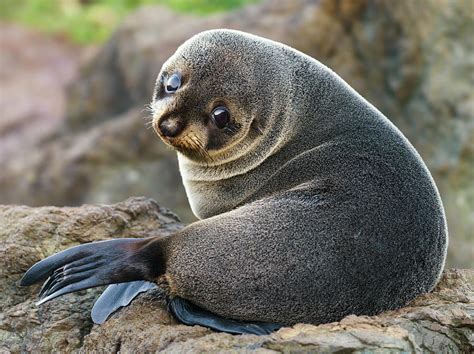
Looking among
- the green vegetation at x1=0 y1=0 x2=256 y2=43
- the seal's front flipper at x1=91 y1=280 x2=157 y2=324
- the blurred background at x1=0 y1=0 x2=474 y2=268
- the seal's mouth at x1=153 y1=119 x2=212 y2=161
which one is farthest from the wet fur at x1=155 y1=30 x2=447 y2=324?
the green vegetation at x1=0 y1=0 x2=256 y2=43

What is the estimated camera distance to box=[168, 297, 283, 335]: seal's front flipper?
4.11 metres

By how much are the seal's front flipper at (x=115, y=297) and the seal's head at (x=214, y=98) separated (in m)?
0.86

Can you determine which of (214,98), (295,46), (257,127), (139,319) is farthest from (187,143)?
(295,46)

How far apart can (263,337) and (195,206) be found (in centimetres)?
159

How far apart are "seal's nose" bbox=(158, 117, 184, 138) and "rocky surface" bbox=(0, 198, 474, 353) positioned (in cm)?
90

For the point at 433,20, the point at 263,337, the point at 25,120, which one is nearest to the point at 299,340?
the point at 263,337

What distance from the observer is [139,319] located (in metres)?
4.43

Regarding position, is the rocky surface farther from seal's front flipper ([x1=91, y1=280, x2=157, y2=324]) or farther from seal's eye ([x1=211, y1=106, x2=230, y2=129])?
seal's eye ([x1=211, y1=106, x2=230, y2=129])

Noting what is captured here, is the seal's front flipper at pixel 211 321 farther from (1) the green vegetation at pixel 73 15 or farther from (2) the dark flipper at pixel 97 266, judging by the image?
(1) the green vegetation at pixel 73 15

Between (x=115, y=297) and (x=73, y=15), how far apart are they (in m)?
15.4

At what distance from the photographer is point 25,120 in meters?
15.9

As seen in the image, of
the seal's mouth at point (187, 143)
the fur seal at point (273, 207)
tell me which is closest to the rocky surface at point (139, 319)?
the fur seal at point (273, 207)

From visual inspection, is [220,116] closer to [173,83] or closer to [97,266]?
[173,83]

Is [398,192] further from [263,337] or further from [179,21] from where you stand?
[179,21]
